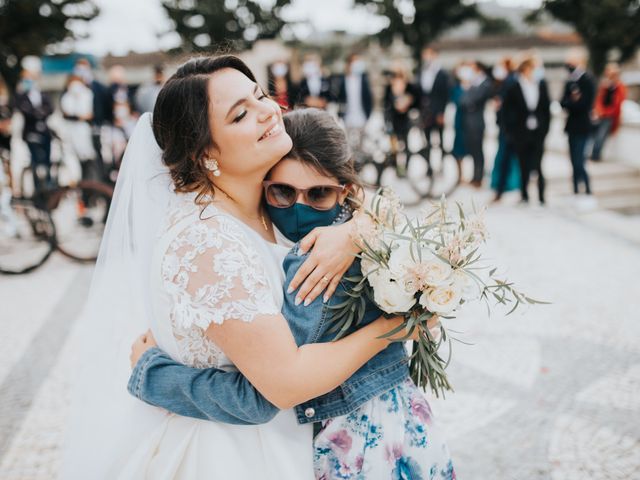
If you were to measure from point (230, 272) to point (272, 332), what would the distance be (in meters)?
0.19

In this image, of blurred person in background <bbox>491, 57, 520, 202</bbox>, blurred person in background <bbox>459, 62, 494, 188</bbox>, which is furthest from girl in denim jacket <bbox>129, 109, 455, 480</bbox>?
blurred person in background <bbox>459, 62, 494, 188</bbox>

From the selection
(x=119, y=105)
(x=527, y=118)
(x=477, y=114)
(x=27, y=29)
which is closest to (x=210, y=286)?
(x=527, y=118)

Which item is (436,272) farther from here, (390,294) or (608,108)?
(608,108)

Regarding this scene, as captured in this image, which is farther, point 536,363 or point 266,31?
point 266,31

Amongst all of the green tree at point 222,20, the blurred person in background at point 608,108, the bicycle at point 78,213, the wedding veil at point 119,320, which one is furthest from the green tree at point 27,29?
the wedding veil at point 119,320

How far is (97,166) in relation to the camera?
7746mm

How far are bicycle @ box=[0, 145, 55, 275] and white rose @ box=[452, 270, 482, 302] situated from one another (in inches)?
216

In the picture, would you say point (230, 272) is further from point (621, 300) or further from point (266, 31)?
point (266, 31)

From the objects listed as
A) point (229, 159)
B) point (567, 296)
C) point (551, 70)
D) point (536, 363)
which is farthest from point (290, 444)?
point (551, 70)

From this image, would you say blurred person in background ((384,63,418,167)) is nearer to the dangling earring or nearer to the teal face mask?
the teal face mask

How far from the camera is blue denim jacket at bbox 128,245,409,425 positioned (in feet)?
4.45

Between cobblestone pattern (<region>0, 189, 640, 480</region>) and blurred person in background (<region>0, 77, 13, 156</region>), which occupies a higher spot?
blurred person in background (<region>0, 77, 13, 156</region>)

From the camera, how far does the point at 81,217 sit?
6.58 metres

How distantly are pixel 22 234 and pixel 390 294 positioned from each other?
6507mm
